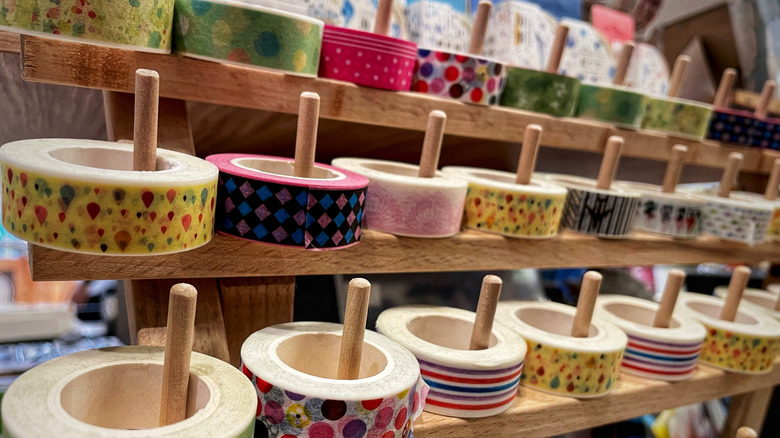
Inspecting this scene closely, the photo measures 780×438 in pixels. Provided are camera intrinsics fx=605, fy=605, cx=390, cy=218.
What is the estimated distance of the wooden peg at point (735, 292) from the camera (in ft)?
3.35

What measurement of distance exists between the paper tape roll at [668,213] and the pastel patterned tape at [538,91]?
19cm

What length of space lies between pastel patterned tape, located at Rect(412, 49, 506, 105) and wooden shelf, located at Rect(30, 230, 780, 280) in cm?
21

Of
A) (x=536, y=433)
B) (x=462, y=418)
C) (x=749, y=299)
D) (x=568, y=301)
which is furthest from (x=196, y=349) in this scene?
(x=749, y=299)

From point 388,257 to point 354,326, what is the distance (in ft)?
0.54

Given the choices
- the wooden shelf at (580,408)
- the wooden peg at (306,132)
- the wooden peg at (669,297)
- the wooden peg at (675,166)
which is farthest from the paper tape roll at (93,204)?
the wooden peg at (675,166)

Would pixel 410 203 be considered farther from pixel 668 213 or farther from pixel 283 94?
pixel 668 213

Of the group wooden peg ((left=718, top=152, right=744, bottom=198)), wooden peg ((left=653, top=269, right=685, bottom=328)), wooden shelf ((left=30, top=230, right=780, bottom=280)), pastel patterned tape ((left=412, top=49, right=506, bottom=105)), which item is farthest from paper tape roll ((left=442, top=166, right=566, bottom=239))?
wooden peg ((left=718, top=152, right=744, bottom=198))

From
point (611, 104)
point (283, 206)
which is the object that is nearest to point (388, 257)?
point (283, 206)

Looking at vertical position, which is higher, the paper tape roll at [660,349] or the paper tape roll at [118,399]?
the paper tape roll at [118,399]

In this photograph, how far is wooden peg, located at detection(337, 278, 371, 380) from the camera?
58 cm

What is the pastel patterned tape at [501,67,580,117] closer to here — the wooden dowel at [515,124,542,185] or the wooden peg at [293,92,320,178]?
the wooden dowel at [515,124,542,185]

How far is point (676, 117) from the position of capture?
111 cm

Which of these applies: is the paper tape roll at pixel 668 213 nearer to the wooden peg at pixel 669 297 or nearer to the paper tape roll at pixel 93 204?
the wooden peg at pixel 669 297

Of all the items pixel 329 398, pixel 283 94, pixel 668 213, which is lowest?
pixel 329 398
